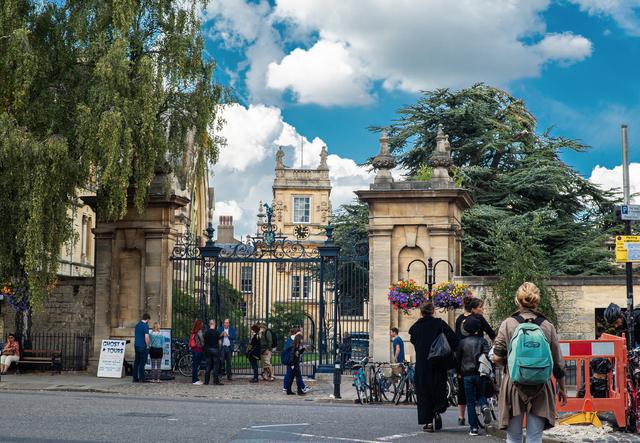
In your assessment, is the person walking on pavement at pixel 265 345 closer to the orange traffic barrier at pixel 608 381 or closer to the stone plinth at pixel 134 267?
the stone plinth at pixel 134 267

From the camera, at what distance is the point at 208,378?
20.6 metres

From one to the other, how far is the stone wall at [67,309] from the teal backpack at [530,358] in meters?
17.1

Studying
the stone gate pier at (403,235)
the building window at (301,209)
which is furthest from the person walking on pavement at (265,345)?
the building window at (301,209)

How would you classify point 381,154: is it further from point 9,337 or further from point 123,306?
point 9,337

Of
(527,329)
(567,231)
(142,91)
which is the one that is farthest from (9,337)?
(567,231)

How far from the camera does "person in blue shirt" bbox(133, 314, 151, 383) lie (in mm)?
20500

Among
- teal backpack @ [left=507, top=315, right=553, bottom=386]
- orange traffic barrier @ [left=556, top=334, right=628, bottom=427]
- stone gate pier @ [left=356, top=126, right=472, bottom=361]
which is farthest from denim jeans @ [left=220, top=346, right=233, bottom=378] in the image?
teal backpack @ [left=507, top=315, right=553, bottom=386]

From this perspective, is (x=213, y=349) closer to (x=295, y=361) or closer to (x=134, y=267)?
(x=295, y=361)

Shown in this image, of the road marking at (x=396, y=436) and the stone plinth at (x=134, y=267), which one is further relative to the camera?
the stone plinth at (x=134, y=267)

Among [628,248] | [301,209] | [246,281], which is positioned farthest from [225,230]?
[628,248]

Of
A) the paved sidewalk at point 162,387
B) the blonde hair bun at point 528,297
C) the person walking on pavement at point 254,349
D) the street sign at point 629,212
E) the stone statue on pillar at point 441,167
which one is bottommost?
the paved sidewalk at point 162,387

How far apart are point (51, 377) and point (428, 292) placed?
8.94 metres

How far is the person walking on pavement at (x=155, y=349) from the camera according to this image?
20.9m

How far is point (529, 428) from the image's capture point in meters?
7.57
